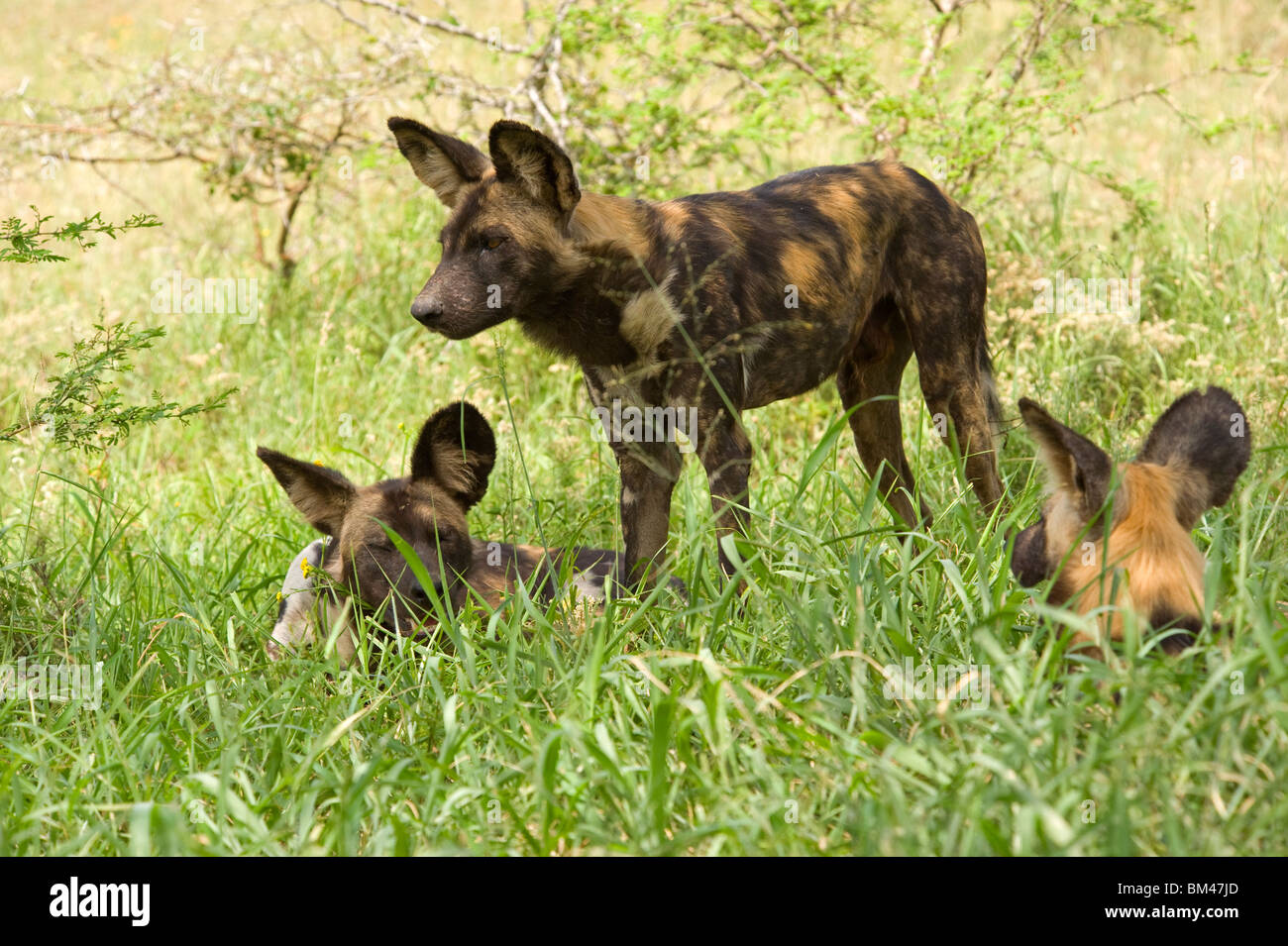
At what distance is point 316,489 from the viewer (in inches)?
167

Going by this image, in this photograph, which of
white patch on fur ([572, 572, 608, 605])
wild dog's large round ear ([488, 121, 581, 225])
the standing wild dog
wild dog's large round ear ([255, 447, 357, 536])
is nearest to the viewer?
wild dog's large round ear ([488, 121, 581, 225])

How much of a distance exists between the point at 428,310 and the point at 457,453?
68cm

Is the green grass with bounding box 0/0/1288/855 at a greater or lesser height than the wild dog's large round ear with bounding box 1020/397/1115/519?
lesser

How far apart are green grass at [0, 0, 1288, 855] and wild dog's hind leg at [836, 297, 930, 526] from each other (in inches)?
4.5

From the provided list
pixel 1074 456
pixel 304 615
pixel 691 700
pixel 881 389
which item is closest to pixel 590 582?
pixel 304 615

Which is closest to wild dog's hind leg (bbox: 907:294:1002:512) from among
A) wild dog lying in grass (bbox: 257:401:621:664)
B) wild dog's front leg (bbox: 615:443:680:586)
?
wild dog's front leg (bbox: 615:443:680:586)

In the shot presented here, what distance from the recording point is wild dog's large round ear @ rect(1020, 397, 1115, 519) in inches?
111

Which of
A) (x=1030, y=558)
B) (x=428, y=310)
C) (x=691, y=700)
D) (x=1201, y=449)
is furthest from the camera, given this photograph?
(x=428, y=310)

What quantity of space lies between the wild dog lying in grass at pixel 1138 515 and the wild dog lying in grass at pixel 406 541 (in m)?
1.44

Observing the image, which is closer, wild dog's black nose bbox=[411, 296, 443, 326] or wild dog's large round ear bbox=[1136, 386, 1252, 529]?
wild dog's large round ear bbox=[1136, 386, 1252, 529]

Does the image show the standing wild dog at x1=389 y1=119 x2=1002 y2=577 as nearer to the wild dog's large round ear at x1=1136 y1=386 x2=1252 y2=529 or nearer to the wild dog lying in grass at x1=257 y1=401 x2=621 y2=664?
the wild dog lying in grass at x1=257 y1=401 x2=621 y2=664

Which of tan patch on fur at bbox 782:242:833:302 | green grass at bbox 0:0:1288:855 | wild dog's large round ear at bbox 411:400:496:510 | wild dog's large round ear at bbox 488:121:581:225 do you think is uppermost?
wild dog's large round ear at bbox 488:121:581:225

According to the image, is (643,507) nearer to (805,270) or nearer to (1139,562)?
(805,270)
